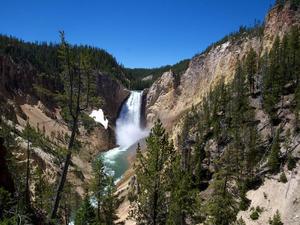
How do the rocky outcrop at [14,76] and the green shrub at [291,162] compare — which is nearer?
the green shrub at [291,162]

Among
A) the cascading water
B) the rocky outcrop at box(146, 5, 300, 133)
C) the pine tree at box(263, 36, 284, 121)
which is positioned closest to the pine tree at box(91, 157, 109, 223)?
the pine tree at box(263, 36, 284, 121)

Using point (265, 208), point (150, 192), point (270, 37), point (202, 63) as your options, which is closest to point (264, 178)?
point (265, 208)

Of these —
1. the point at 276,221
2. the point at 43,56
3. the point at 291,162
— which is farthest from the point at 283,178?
the point at 43,56

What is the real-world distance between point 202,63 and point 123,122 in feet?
114

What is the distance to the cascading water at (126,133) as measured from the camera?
96.8 metres

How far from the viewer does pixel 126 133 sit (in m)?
126

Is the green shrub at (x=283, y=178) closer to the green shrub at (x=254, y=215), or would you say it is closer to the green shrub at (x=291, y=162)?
the green shrub at (x=291, y=162)

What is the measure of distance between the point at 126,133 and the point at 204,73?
32702 mm

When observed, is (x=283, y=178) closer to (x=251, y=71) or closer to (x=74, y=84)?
(x=251, y=71)

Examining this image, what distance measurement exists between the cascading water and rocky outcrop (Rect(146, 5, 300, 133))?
198 inches

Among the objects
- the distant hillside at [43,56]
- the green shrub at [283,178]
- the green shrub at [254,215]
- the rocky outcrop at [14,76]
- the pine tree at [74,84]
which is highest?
the distant hillside at [43,56]

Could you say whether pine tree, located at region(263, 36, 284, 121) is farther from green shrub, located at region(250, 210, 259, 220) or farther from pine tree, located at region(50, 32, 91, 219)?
pine tree, located at region(50, 32, 91, 219)

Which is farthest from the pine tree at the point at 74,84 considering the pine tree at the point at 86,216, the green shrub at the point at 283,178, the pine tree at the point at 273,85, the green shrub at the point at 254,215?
the pine tree at the point at 273,85

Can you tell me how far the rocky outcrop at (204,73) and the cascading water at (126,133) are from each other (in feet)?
16.5
